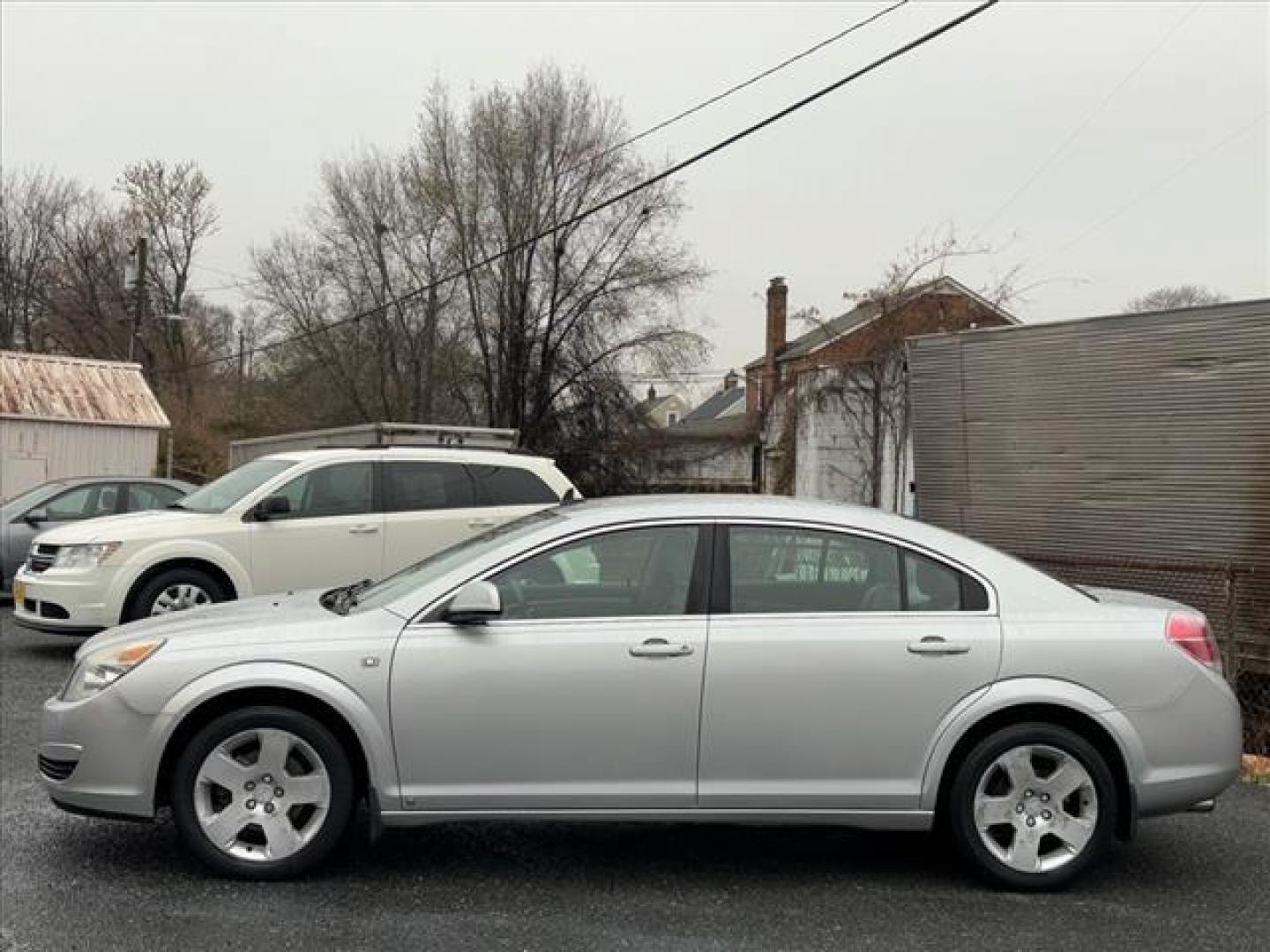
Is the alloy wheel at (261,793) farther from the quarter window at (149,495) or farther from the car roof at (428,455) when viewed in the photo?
the quarter window at (149,495)

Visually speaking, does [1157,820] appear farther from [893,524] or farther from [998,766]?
[893,524]

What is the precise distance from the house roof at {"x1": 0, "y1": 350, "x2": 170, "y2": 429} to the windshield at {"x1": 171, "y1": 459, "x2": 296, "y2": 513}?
15.8 metres

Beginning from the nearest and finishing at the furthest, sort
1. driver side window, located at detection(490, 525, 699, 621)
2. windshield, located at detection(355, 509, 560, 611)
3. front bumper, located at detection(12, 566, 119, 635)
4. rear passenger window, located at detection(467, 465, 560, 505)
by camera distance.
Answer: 1. driver side window, located at detection(490, 525, 699, 621)
2. windshield, located at detection(355, 509, 560, 611)
3. front bumper, located at detection(12, 566, 119, 635)
4. rear passenger window, located at detection(467, 465, 560, 505)

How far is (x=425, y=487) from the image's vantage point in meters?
9.20

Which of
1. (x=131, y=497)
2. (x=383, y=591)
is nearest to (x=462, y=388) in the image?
(x=131, y=497)

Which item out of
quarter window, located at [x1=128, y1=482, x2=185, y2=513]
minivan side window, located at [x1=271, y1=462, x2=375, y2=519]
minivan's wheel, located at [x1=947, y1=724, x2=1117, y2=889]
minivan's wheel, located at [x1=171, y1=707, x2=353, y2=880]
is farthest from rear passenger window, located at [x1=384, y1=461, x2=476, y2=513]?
minivan's wheel, located at [x1=947, y1=724, x2=1117, y2=889]

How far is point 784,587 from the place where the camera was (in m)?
4.29

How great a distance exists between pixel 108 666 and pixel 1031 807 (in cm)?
358

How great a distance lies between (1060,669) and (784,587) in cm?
109

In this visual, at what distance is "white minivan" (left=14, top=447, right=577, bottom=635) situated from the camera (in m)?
8.22

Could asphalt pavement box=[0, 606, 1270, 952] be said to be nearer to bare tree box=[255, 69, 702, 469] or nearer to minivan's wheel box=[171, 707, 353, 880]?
minivan's wheel box=[171, 707, 353, 880]

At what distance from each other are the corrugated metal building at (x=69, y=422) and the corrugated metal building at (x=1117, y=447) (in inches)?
726

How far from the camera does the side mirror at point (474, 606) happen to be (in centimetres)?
402

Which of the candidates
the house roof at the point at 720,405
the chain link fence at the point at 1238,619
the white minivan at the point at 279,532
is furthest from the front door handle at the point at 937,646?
the house roof at the point at 720,405
